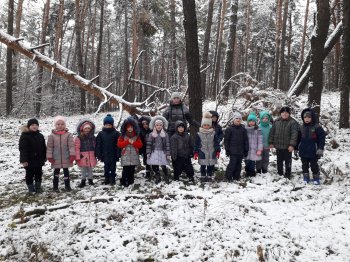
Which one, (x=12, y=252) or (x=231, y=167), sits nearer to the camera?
(x=12, y=252)

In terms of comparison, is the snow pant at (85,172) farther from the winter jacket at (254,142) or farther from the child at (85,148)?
the winter jacket at (254,142)

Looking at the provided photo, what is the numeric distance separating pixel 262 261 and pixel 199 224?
1.17 m

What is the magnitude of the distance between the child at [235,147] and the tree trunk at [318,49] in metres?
3.14

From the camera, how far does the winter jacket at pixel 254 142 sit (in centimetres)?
757

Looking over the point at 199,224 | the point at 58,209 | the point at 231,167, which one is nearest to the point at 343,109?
the point at 231,167

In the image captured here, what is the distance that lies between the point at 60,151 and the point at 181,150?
2.63 meters

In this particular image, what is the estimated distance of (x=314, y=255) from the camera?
175 inches

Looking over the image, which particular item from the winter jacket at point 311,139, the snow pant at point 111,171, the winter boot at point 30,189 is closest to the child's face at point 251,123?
the winter jacket at point 311,139

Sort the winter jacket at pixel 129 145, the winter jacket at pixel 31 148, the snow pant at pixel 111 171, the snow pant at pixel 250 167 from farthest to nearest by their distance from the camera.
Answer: the snow pant at pixel 250 167
the snow pant at pixel 111 171
the winter jacket at pixel 129 145
the winter jacket at pixel 31 148

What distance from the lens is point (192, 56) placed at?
8.62 metres

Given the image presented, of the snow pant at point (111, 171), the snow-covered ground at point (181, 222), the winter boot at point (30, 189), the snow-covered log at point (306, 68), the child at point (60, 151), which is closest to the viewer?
the snow-covered ground at point (181, 222)

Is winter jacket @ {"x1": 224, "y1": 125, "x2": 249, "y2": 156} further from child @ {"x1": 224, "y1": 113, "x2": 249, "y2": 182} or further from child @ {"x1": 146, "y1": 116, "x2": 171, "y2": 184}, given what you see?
child @ {"x1": 146, "y1": 116, "x2": 171, "y2": 184}

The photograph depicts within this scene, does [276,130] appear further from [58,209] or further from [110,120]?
[58,209]

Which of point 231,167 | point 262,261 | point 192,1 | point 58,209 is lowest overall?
point 262,261
